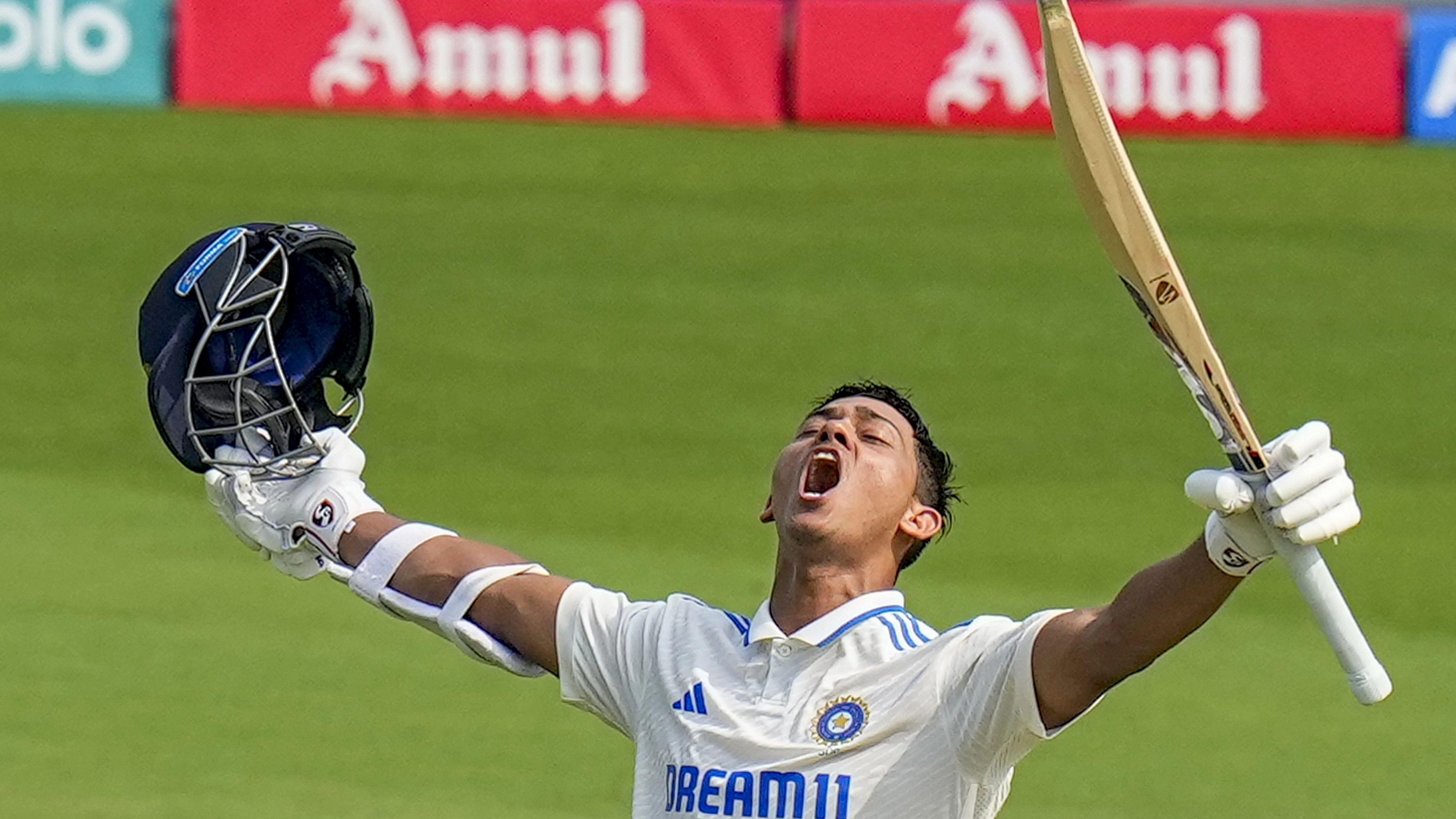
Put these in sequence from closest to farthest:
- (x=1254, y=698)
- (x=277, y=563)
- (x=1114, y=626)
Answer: (x=1114, y=626)
(x=277, y=563)
(x=1254, y=698)

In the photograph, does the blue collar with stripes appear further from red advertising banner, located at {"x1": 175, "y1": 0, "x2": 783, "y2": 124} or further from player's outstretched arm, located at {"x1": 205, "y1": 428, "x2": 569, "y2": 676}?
red advertising banner, located at {"x1": 175, "y1": 0, "x2": 783, "y2": 124}

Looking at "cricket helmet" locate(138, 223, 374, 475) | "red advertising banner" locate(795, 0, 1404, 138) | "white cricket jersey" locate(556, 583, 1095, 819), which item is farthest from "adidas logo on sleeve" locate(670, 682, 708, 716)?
"red advertising banner" locate(795, 0, 1404, 138)

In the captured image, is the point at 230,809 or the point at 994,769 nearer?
the point at 994,769

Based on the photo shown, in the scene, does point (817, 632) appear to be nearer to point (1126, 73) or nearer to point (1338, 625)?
point (1338, 625)

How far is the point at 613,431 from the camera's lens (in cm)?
1505

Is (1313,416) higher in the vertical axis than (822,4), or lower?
lower

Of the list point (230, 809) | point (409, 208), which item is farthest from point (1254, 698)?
point (409, 208)

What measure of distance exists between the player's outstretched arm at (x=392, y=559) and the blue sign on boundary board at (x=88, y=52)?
15.9 m

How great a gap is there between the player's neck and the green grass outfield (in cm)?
366

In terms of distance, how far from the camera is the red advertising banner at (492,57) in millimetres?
20469

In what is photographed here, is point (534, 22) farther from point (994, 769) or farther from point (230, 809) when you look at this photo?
point (994, 769)

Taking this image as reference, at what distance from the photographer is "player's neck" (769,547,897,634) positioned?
16.8ft

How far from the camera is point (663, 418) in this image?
50.3 ft

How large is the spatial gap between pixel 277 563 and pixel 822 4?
15.5m
